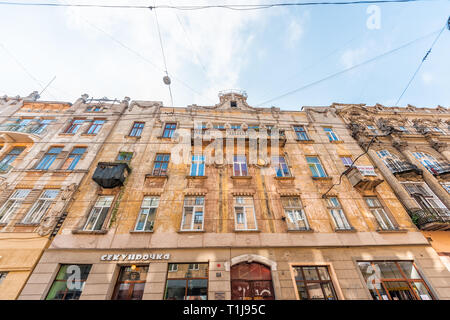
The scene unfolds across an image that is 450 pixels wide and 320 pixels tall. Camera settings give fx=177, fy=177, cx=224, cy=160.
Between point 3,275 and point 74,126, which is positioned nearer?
point 3,275

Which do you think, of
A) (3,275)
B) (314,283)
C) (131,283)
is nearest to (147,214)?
(131,283)

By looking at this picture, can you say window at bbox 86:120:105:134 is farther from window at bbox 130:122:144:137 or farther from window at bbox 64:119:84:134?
window at bbox 130:122:144:137

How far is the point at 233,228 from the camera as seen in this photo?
10461 mm

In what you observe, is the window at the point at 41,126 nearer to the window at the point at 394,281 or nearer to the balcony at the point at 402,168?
the window at the point at 394,281

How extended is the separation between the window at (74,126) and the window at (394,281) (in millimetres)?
23422

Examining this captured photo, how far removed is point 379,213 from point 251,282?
9.71 meters

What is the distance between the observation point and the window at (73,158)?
1331cm

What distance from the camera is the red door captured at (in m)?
8.77

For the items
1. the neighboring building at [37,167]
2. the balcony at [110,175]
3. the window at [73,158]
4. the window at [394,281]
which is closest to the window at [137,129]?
the neighboring building at [37,167]

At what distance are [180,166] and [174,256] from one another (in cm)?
623

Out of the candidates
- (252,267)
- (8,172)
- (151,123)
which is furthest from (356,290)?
(8,172)

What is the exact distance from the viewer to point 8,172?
41.5 ft

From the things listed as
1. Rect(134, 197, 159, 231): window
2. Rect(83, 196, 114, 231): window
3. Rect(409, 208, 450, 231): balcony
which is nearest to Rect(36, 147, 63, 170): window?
Rect(83, 196, 114, 231): window

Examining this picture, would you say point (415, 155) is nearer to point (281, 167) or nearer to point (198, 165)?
point (281, 167)
